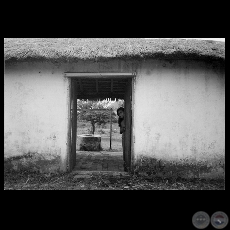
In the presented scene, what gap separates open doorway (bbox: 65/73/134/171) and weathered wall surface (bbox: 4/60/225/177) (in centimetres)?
19

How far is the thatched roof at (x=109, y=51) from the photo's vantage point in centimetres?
455

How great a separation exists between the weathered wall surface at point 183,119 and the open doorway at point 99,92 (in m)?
0.48

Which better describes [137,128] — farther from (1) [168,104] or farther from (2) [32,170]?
(2) [32,170]

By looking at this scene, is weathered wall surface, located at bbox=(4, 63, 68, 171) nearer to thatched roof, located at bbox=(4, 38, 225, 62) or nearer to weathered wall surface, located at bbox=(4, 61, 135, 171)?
weathered wall surface, located at bbox=(4, 61, 135, 171)

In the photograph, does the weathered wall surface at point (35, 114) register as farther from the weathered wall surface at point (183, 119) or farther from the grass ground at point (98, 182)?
the weathered wall surface at point (183, 119)

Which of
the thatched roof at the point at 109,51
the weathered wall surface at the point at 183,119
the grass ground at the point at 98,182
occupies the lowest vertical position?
the grass ground at the point at 98,182

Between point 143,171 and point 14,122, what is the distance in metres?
3.26

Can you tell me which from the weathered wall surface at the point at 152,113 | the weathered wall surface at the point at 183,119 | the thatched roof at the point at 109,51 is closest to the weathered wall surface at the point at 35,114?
the weathered wall surface at the point at 152,113

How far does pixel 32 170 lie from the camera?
194 inches

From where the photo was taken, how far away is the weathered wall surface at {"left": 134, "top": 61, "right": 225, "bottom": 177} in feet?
15.9

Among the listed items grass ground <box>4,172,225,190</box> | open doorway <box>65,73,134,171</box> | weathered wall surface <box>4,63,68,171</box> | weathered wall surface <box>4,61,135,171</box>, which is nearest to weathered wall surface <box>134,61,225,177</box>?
grass ground <box>4,172,225,190</box>

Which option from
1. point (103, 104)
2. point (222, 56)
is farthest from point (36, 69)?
point (103, 104)
